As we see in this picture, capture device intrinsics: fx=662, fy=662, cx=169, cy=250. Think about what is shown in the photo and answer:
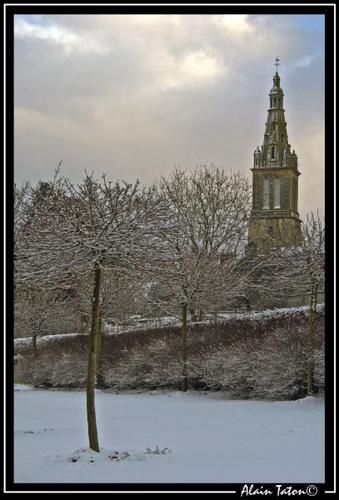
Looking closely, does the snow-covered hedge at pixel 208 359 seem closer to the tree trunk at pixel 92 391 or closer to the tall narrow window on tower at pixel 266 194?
the tree trunk at pixel 92 391

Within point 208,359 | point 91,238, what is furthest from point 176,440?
point 208,359

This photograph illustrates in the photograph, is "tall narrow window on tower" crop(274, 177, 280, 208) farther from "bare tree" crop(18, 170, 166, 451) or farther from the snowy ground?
"bare tree" crop(18, 170, 166, 451)

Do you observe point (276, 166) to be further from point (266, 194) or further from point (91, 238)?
point (91, 238)

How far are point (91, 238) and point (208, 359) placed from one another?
984 centimetres

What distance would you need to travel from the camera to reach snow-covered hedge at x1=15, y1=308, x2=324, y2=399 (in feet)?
52.4

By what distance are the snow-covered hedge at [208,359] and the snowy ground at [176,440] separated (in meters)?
0.70

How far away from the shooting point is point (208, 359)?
17875mm

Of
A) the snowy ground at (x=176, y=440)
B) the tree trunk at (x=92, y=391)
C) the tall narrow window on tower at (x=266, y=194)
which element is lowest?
the snowy ground at (x=176, y=440)

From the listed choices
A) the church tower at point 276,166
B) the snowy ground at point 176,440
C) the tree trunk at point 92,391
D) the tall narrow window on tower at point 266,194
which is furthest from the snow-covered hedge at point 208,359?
the church tower at point 276,166

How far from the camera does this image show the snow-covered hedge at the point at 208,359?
15984 mm
